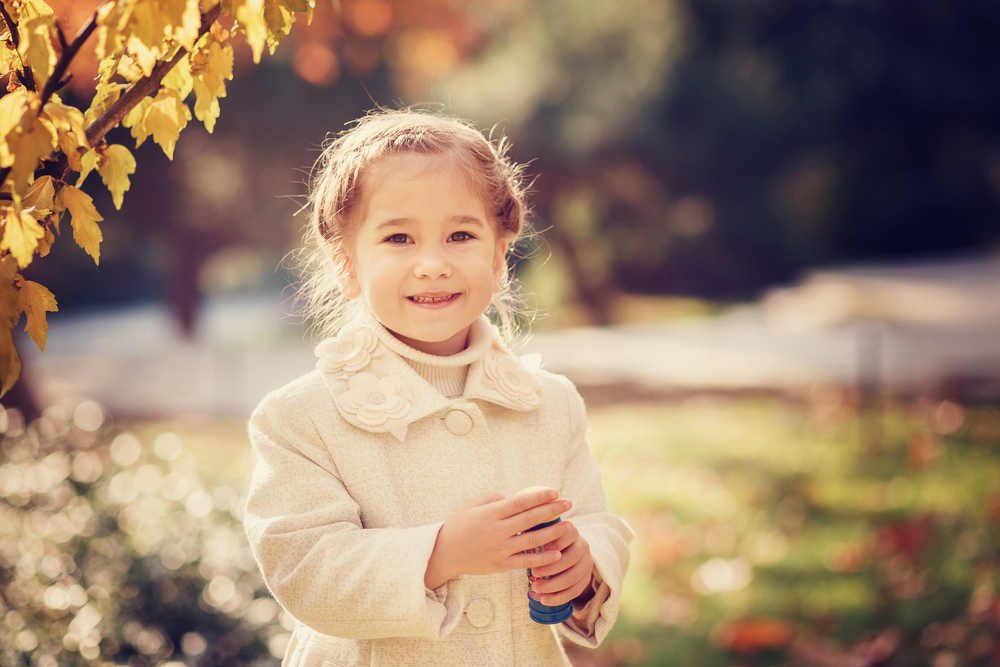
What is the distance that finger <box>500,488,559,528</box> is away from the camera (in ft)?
4.48

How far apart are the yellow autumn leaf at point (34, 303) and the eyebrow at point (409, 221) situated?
23.1 inches

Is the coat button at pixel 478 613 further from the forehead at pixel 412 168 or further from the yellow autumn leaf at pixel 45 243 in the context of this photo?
the yellow autumn leaf at pixel 45 243

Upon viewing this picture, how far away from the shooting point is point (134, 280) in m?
16.9

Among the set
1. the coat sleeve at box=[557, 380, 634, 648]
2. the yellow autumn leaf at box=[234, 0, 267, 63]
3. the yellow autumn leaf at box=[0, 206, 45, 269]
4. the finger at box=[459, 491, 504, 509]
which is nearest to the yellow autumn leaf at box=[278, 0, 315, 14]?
the yellow autumn leaf at box=[234, 0, 267, 63]

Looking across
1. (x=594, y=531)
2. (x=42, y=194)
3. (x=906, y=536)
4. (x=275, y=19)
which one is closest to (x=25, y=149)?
(x=42, y=194)

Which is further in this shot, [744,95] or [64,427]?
[744,95]

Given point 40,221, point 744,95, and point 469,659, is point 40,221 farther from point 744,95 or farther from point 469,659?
point 744,95

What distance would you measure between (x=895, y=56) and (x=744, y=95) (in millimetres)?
1532

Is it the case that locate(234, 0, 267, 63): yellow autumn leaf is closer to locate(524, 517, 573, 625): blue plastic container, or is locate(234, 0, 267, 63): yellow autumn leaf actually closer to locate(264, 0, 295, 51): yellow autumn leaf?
locate(264, 0, 295, 51): yellow autumn leaf

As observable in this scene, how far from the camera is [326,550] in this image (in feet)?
4.69

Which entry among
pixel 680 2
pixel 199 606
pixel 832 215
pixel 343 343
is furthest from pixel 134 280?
pixel 343 343

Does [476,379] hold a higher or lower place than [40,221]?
higher

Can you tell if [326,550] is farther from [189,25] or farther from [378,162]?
[189,25]

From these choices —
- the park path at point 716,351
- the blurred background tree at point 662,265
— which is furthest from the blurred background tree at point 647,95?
the park path at point 716,351
